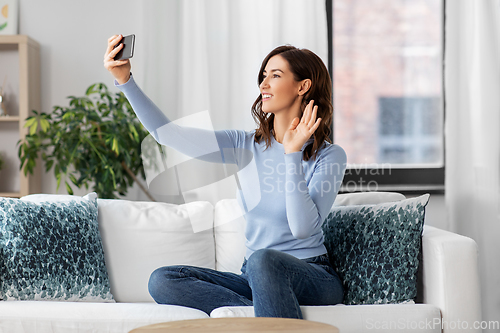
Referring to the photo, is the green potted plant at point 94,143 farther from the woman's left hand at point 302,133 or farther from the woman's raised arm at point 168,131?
the woman's left hand at point 302,133

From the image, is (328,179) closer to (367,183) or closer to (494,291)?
(494,291)

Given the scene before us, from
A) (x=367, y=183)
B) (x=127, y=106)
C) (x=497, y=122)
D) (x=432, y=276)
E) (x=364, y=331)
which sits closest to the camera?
(x=364, y=331)

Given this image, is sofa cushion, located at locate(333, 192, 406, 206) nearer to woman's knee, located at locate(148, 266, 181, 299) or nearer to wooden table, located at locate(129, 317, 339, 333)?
woman's knee, located at locate(148, 266, 181, 299)

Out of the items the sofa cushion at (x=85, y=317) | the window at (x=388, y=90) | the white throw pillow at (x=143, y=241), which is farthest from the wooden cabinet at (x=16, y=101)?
the window at (x=388, y=90)

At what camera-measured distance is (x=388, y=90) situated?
8.20ft

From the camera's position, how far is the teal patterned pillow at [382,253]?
1416mm

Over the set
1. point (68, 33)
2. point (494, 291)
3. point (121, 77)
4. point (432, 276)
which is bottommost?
point (494, 291)

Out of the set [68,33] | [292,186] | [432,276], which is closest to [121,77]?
[292,186]

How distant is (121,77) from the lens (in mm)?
1289

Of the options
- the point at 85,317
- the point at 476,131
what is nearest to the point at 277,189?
the point at 85,317

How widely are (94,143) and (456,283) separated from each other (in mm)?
1655

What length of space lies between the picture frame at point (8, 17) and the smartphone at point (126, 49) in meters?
1.57

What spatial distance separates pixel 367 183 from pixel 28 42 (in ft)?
6.15

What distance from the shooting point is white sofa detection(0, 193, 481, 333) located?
51.9 inches
